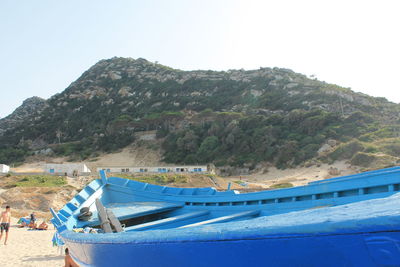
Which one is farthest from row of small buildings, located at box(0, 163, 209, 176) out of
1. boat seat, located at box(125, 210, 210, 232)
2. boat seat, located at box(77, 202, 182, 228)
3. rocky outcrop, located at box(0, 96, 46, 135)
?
rocky outcrop, located at box(0, 96, 46, 135)

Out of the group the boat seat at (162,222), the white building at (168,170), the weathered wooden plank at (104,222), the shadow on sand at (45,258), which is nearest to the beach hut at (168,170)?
the white building at (168,170)

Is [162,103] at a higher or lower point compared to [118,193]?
higher

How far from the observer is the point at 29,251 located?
9.12 meters

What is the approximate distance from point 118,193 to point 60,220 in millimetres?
2560

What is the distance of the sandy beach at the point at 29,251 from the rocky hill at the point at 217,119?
23828 millimetres

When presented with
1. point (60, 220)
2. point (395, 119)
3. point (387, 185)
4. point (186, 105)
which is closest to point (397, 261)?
point (387, 185)

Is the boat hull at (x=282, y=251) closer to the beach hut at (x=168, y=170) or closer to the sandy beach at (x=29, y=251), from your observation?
the sandy beach at (x=29, y=251)

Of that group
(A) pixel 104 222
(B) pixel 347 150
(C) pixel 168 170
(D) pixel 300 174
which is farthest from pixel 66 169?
(A) pixel 104 222

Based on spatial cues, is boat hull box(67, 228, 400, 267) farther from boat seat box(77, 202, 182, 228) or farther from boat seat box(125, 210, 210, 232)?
boat seat box(77, 202, 182, 228)

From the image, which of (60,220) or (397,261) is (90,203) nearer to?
(60,220)

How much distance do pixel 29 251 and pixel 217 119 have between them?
134ft

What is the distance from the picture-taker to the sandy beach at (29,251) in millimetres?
7621

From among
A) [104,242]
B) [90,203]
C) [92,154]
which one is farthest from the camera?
[92,154]

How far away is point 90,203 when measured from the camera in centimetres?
675
